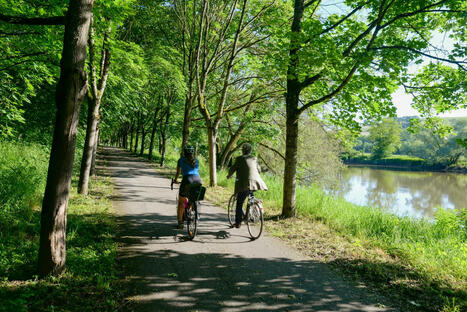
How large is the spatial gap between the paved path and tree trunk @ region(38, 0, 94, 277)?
1.17m

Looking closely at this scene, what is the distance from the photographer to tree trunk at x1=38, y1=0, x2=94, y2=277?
11.6 feet

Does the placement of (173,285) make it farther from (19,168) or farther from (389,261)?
(19,168)

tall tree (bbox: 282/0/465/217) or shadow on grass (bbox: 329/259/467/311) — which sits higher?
tall tree (bbox: 282/0/465/217)

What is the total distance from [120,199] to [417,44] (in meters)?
9.55

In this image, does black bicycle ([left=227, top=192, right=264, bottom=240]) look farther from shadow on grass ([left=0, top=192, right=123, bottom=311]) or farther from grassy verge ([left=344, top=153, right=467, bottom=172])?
grassy verge ([left=344, top=153, right=467, bottom=172])

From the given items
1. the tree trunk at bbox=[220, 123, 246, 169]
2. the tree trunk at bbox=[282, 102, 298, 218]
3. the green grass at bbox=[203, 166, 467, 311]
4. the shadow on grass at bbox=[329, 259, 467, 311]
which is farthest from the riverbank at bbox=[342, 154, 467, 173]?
the shadow on grass at bbox=[329, 259, 467, 311]

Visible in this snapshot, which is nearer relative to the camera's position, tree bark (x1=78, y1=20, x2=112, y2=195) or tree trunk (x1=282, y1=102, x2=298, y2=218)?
tree trunk (x1=282, y1=102, x2=298, y2=218)

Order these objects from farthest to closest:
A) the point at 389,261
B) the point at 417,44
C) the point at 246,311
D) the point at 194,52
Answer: the point at 194,52 < the point at 417,44 < the point at 389,261 < the point at 246,311

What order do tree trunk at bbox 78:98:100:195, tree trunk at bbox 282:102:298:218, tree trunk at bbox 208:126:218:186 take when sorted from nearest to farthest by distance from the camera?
1. tree trunk at bbox 282:102:298:218
2. tree trunk at bbox 78:98:100:195
3. tree trunk at bbox 208:126:218:186

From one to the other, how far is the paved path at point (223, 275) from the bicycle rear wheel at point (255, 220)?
189 millimetres

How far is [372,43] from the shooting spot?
6445 mm

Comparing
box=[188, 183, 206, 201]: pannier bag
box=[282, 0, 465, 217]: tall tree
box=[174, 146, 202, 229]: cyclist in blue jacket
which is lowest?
box=[188, 183, 206, 201]: pannier bag

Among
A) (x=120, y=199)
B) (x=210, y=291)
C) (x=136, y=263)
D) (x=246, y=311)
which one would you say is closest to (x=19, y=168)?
(x=120, y=199)

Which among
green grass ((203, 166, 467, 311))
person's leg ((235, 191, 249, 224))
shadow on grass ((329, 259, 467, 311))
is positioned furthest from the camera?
person's leg ((235, 191, 249, 224))
